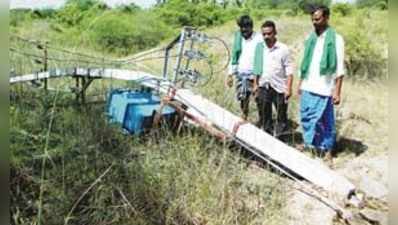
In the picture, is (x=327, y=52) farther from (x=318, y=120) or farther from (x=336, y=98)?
(x=318, y=120)

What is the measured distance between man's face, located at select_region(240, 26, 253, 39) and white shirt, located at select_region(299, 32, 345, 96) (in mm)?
387

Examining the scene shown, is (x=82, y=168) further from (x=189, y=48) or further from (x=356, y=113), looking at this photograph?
(x=356, y=113)

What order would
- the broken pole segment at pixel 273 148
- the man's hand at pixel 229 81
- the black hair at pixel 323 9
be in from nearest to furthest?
the broken pole segment at pixel 273 148, the black hair at pixel 323 9, the man's hand at pixel 229 81

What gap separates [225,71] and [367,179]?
1.02m

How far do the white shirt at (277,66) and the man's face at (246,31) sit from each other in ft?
0.34

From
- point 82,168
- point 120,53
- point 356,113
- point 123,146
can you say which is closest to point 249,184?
point 123,146

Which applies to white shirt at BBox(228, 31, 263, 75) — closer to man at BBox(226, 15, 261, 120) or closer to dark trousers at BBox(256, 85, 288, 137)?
man at BBox(226, 15, 261, 120)

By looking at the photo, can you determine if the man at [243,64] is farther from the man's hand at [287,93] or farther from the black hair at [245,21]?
the man's hand at [287,93]

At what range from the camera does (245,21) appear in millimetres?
2734

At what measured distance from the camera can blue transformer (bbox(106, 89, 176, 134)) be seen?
2510 mm

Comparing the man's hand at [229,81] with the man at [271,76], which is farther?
the man's hand at [229,81]

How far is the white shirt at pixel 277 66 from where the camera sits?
2812 mm

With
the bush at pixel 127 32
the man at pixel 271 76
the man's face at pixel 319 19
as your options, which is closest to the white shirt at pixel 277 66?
the man at pixel 271 76

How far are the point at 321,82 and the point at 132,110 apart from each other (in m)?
0.95
